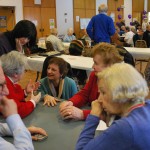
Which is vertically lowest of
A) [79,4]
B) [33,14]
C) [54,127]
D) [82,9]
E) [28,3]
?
[54,127]

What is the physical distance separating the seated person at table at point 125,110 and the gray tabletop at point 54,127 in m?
0.28

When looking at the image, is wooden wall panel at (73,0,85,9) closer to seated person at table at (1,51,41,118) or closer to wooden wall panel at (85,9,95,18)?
wooden wall panel at (85,9,95,18)

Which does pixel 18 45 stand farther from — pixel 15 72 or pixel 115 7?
pixel 115 7

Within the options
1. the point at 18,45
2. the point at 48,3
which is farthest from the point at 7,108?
the point at 48,3

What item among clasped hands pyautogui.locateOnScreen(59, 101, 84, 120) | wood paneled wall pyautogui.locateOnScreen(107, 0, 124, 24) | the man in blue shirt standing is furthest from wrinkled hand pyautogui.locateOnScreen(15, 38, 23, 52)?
wood paneled wall pyautogui.locateOnScreen(107, 0, 124, 24)

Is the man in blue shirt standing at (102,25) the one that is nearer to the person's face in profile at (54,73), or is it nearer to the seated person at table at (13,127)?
the person's face in profile at (54,73)

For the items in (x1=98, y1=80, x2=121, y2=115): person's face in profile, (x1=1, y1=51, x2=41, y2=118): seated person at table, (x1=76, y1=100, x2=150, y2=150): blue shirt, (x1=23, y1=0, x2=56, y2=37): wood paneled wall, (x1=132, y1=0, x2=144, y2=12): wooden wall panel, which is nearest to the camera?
(x1=76, y1=100, x2=150, y2=150): blue shirt

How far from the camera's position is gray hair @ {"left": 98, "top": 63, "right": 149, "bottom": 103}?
1.07 m

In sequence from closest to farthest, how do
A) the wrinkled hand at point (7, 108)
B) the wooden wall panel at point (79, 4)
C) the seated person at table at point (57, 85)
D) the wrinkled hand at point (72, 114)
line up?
the wrinkled hand at point (7, 108), the wrinkled hand at point (72, 114), the seated person at table at point (57, 85), the wooden wall panel at point (79, 4)

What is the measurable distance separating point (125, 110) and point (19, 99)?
1.09 metres

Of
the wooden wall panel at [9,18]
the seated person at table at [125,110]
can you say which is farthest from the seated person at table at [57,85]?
the wooden wall panel at [9,18]

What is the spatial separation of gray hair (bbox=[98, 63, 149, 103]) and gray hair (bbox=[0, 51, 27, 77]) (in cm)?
107

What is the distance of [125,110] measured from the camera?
1102 mm

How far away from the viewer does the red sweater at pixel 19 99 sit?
1880mm
